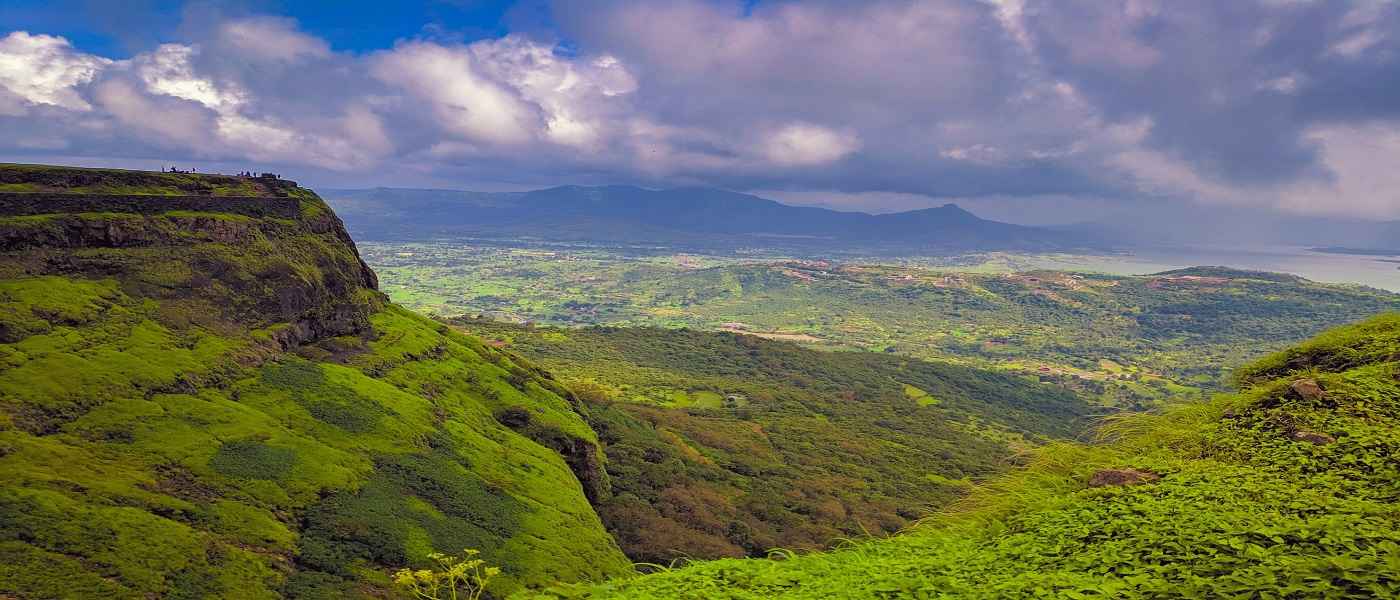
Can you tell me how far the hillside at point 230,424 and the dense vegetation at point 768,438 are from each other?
9.38m

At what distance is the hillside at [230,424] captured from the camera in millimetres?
22141

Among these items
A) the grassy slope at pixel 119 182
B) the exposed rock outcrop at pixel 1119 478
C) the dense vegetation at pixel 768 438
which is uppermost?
the grassy slope at pixel 119 182

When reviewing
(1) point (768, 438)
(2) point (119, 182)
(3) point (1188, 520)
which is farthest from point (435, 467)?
(1) point (768, 438)

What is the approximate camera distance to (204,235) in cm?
4444

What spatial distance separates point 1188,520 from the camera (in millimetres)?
8617

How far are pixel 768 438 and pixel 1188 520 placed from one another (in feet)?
323

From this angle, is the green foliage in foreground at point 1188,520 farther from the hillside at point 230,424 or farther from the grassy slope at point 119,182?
the grassy slope at point 119,182

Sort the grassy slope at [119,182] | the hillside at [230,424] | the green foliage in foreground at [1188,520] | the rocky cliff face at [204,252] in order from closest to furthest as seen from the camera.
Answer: the green foliage in foreground at [1188,520] < the hillside at [230,424] < the rocky cliff face at [204,252] < the grassy slope at [119,182]

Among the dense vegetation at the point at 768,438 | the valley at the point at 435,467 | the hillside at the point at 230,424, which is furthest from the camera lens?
the dense vegetation at the point at 768,438

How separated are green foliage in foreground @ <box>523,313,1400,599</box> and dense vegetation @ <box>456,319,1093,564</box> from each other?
1117 mm

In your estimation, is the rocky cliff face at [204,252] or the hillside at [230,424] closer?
the hillside at [230,424]

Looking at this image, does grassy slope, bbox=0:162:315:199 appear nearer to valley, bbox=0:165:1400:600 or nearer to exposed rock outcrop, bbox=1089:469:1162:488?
valley, bbox=0:165:1400:600

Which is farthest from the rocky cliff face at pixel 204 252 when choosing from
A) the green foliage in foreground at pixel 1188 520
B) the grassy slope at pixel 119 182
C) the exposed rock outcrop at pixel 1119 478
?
→ the exposed rock outcrop at pixel 1119 478

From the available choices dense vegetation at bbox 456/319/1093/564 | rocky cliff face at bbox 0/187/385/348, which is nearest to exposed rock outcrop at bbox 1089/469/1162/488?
dense vegetation at bbox 456/319/1093/564
